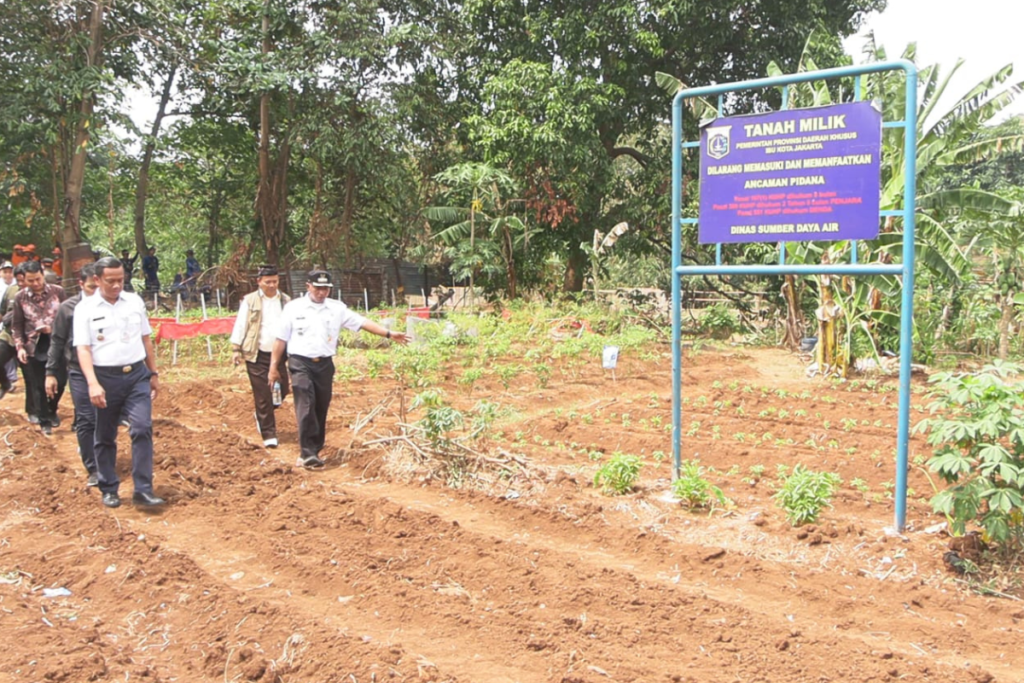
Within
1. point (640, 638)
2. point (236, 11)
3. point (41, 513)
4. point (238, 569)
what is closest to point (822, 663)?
point (640, 638)

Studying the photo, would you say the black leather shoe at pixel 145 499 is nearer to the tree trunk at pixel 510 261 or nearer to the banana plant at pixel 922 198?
the banana plant at pixel 922 198

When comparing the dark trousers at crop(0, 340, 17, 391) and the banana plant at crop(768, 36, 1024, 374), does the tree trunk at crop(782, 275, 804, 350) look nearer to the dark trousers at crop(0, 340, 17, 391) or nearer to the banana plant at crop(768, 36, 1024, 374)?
the banana plant at crop(768, 36, 1024, 374)

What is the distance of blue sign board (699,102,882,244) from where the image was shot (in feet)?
17.4

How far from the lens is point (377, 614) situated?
4.41 m

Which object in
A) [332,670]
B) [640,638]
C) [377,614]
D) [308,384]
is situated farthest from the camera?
[308,384]

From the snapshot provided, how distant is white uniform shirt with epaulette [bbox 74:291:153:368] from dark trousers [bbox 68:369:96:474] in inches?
10.6

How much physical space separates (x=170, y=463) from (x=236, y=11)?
15.8 meters

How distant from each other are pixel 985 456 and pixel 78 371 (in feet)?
19.0

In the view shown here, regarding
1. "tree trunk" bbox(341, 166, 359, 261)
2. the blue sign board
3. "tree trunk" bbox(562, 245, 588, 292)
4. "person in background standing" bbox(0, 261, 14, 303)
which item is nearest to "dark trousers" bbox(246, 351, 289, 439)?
"person in background standing" bbox(0, 261, 14, 303)

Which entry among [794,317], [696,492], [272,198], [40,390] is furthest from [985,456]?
[272,198]

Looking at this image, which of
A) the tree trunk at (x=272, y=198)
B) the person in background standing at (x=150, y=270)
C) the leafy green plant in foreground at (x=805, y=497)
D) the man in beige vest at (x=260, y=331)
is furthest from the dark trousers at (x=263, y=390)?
the tree trunk at (x=272, y=198)

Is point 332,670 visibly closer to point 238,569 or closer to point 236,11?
point 238,569

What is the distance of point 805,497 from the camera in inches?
214

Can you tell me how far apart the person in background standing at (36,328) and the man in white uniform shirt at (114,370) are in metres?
2.68
